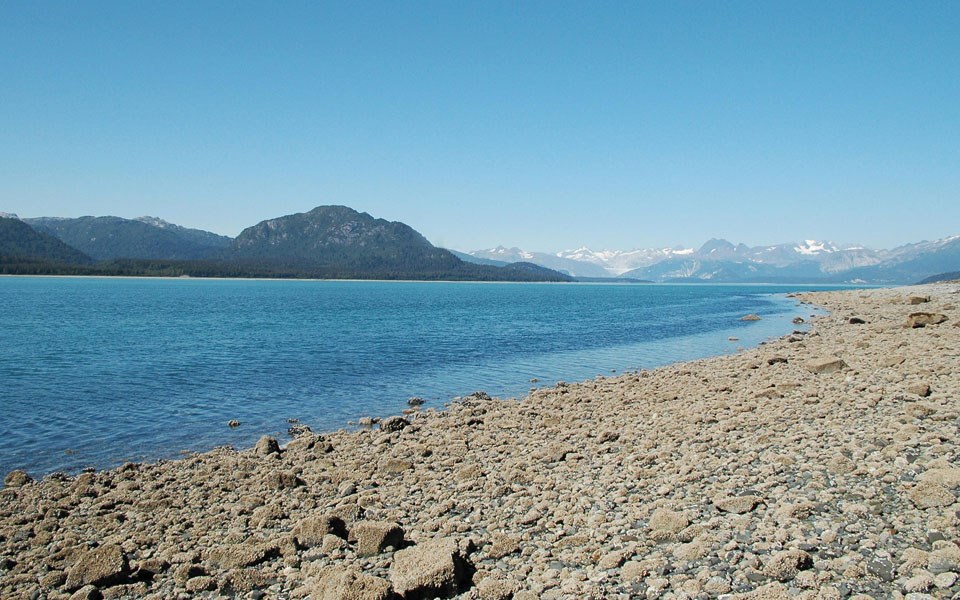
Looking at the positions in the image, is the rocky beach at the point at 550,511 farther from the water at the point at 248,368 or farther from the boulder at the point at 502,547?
the water at the point at 248,368

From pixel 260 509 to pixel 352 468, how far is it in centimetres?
319

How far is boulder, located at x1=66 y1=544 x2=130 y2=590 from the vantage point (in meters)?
8.97

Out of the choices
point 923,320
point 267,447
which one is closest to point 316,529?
point 267,447

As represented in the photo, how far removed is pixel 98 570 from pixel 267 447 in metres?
7.88

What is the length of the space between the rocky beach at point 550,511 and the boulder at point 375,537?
4 centimetres

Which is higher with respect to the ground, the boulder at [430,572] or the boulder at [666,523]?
the boulder at [666,523]

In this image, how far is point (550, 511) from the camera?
35.1 ft

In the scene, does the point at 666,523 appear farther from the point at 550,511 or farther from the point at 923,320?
the point at 923,320

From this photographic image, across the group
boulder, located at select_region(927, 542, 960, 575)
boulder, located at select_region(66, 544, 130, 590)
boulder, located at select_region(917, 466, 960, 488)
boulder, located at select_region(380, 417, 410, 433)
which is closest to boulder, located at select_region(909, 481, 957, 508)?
boulder, located at select_region(917, 466, 960, 488)

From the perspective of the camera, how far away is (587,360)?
37750 millimetres

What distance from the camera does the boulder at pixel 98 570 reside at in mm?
8969

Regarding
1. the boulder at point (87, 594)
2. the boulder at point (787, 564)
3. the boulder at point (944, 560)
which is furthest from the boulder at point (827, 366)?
the boulder at point (87, 594)

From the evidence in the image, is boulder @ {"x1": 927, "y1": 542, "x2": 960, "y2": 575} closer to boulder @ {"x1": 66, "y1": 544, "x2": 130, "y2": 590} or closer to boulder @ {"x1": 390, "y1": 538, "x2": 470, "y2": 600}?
boulder @ {"x1": 390, "y1": 538, "x2": 470, "y2": 600}

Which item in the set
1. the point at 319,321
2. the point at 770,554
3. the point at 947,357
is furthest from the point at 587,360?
the point at 319,321
